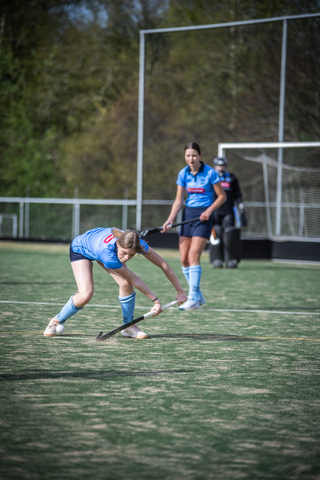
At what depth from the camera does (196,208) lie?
28.0 feet

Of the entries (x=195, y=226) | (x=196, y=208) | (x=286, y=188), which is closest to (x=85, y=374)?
(x=195, y=226)

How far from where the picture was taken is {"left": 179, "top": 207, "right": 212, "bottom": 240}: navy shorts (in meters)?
8.47

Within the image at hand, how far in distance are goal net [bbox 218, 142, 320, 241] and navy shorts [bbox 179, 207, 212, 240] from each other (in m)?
7.74

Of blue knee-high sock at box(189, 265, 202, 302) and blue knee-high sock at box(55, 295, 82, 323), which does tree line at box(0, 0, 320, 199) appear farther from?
blue knee-high sock at box(55, 295, 82, 323)

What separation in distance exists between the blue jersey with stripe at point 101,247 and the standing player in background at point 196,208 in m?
2.20

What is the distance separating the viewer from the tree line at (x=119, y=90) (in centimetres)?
2933

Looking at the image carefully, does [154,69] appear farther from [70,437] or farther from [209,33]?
[70,437]

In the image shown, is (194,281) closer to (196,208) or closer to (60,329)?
(196,208)

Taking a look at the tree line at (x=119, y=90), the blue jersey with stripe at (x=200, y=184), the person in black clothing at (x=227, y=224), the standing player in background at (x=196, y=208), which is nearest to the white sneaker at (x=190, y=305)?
the standing player in background at (x=196, y=208)

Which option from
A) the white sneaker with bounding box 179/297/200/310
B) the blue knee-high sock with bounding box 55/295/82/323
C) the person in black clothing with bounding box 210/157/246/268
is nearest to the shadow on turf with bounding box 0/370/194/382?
the blue knee-high sock with bounding box 55/295/82/323

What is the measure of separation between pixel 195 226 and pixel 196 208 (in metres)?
0.21

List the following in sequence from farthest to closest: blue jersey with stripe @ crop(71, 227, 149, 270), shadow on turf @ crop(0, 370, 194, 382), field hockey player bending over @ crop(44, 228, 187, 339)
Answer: blue jersey with stripe @ crop(71, 227, 149, 270)
field hockey player bending over @ crop(44, 228, 187, 339)
shadow on turf @ crop(0, 370, 194, 382)

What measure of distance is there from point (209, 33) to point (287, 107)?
23.0ft

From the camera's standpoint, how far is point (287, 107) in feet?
85.3
